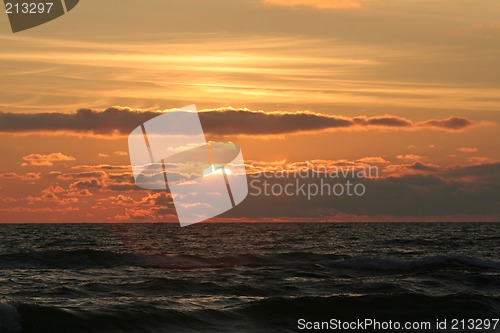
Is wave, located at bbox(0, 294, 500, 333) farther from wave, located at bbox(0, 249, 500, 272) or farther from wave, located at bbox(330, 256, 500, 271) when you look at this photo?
wave, located at bbox(0, 249, 500, 272)

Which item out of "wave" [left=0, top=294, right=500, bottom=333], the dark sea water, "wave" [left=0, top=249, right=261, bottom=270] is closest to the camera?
"wave" [left=0, top=294, right=500, bottom=333]

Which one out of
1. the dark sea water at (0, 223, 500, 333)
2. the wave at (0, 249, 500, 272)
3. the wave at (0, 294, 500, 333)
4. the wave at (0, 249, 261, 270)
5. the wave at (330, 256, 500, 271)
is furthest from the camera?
the wave at (0, 249, 261, 270)

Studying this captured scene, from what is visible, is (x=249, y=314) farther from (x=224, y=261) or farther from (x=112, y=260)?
(x=112, y=260)

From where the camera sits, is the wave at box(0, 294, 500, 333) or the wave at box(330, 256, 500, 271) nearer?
the wave at box(0, 294, 500, 333)

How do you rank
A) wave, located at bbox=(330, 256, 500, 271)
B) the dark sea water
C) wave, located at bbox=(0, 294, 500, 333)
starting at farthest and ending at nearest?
wave, located at bbox=(330, 256, 500, 271) → the dark sea water → wave, located at bbox=(0, 294, 500, 333)

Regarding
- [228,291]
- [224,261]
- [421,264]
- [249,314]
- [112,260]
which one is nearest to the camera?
[249,314]

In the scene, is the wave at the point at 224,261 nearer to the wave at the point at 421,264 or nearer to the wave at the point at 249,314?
the wave at the point at 421,264

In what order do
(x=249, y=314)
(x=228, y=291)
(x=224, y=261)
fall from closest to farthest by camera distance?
(x=249, y=314), (x=228, y=291), (x=224, y=261)

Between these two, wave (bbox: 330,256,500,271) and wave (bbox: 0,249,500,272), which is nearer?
wave (bbox: 330,256,500,271)

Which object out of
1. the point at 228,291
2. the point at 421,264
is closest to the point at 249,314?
the point at 228,291

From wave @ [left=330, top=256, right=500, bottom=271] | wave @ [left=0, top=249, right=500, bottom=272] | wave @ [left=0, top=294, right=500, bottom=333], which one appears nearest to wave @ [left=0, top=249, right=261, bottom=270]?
wave @ [left=0, top=249, right=500, bottom=272]

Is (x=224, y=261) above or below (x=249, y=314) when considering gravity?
below

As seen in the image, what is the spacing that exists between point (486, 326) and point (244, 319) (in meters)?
7.66

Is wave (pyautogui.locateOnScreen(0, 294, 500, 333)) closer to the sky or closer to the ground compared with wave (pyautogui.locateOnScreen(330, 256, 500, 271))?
closer to the sky
